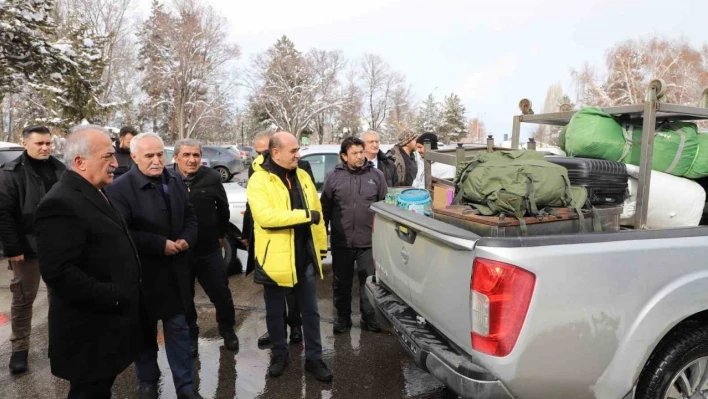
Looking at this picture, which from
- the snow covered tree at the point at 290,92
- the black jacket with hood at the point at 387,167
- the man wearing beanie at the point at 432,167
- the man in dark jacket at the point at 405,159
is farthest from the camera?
the snow covered tree at the point at 290,92

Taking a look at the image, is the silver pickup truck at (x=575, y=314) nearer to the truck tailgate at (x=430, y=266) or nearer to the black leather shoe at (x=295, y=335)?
the truck tailgate at (x=430, y=266)

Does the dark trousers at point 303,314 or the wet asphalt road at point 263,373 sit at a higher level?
the dark trousers at point 303,314

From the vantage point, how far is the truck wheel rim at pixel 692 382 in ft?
7.55

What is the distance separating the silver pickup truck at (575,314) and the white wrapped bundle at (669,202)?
0.52m

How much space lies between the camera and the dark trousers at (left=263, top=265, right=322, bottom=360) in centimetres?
345

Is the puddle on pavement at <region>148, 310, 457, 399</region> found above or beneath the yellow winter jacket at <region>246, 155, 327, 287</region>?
beneath

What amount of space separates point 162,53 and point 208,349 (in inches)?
1605

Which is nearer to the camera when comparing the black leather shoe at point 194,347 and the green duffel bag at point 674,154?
the green duffel bag at point 674,154

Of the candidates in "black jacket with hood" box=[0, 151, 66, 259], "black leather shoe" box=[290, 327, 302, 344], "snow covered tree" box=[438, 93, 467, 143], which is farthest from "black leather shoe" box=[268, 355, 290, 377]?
"snow covered tree" box=[438, 93, 467, 143]

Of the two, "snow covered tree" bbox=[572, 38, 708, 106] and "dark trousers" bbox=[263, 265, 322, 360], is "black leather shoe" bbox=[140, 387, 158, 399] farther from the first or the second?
"snow covered tree" bbox=[572, 38, 708, 106]

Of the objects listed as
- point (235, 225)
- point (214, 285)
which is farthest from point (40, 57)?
point (214, 285)

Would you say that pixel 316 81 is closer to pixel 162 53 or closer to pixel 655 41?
pixel 162 53

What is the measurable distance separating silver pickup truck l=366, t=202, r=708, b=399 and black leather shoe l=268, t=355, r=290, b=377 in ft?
5.00

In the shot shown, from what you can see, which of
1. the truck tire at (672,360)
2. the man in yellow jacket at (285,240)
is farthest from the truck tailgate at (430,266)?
the truck tire at (672,360)
